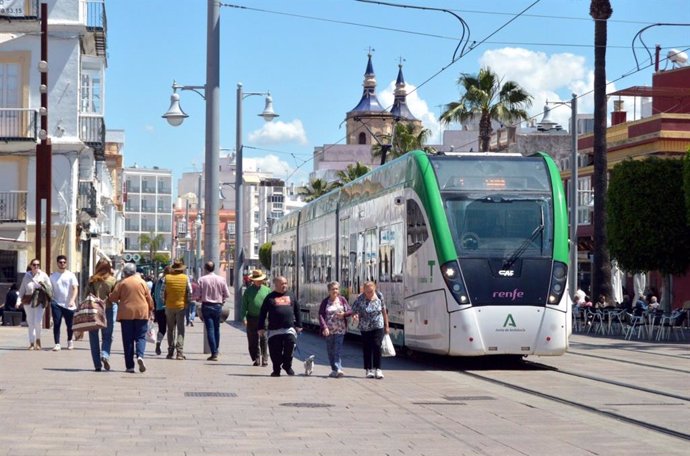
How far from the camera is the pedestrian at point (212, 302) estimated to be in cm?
2402

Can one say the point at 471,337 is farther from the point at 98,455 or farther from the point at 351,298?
the point at 98,455

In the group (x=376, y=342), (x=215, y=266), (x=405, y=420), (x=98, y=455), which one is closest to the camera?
(x=98, y=455)

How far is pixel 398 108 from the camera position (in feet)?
603

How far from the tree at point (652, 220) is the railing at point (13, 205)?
721 inches

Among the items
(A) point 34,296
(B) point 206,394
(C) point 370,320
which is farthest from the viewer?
(A) point 34,296

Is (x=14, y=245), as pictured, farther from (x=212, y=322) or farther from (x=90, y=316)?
(x=90, y=316)

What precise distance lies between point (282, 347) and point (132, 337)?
7.34 feet

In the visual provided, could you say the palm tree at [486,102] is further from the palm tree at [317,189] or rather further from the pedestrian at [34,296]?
the palm tree at [317,189]

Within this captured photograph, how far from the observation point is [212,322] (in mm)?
24375

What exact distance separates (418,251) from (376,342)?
8.20 ft

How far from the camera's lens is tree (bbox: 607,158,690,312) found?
140 feet

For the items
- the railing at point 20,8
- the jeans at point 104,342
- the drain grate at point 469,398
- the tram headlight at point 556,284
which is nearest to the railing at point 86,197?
the railing at point 20,8

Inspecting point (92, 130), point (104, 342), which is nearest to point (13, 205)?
point (92, 130)

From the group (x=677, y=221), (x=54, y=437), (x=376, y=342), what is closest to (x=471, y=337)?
(x=376, y=342)
